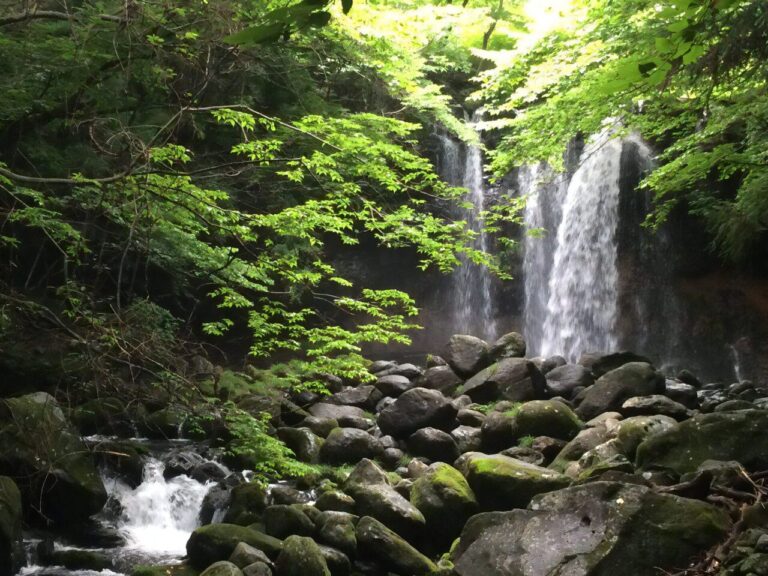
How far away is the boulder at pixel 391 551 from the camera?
6633 mm

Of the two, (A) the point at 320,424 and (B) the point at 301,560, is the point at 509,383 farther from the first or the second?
(B) the point at 301,560

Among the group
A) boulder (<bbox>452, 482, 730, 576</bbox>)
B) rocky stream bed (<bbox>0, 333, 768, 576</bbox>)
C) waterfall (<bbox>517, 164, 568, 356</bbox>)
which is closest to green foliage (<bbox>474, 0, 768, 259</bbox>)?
rocky stream bed (<bbox>0, 333, 768, 576</bbox>)

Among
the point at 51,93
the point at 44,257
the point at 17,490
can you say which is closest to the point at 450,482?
the point at 17,490

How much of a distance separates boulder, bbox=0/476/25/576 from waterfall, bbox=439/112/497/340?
14028mm

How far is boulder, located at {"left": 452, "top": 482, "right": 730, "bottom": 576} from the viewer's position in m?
4.53

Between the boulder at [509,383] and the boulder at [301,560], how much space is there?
6.23 meters

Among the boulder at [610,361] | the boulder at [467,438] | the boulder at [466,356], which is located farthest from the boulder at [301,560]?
the boulder at [610,361]

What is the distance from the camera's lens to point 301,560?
6254 millimetres

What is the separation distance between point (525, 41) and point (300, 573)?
888 centimetres

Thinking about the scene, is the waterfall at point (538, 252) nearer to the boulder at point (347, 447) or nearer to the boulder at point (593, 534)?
the boulder at point (347, 447)

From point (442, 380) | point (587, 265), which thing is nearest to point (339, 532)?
point (442, 380)

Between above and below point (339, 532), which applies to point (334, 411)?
above

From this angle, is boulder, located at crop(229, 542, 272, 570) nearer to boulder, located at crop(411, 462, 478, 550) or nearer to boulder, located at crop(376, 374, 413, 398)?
boulder, located at crop(411, 462, 478, 550)

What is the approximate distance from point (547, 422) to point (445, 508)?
9.92 feet
